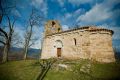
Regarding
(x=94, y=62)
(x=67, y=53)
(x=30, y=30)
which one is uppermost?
(x=30, y=30)

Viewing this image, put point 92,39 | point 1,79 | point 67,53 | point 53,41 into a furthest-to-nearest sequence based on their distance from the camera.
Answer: point 53,41, point 67,53, point 92,39, point 1,79

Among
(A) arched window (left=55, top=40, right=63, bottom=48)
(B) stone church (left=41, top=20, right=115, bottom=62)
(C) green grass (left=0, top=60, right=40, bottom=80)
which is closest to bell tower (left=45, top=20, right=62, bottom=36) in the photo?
(A) arched window (left=55, top=40, right=63, bottom=48)

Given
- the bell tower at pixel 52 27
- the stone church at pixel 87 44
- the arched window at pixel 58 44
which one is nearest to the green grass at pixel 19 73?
the stone church at pixel 87 44

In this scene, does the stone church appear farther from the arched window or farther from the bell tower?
the bell tower

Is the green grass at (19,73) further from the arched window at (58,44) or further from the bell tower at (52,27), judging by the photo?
the bell tower at (52,27)

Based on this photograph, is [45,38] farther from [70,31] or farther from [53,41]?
[70,31]

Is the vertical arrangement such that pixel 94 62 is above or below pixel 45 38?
below

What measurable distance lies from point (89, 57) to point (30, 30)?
1445 cm

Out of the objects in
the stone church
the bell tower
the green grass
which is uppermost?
the bell tower

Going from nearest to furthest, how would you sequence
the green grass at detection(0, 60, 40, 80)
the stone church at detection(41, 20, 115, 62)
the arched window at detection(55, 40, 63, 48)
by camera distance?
the green grass at detection(0, 60, 40, 80) < the stone church at detection(41, 20, 115, 62) < the arched window at detection(55, 40, 63, 48)

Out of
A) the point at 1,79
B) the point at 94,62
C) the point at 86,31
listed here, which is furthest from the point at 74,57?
the point at 1,79

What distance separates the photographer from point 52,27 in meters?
25.6

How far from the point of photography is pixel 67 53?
62.5 ft

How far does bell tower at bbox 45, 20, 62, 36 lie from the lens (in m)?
24.8
